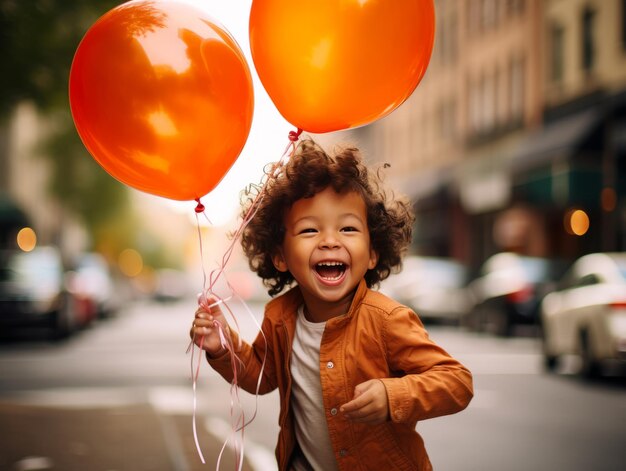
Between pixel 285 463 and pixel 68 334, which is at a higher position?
pixel 285 463

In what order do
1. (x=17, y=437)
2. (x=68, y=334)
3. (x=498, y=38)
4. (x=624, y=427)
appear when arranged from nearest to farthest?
(x=17, y=437) → (x=624, y=427) → (x=68, y=334) → (x=498, y=38)

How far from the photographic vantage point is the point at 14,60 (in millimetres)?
12516

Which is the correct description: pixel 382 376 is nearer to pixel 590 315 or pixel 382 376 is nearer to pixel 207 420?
pixel 207 420

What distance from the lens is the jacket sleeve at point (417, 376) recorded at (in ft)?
8.39

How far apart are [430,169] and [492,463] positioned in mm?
32715

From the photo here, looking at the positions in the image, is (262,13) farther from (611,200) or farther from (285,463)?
(611,200)

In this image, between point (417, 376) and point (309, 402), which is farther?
point (309, 402)

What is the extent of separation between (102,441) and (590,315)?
606 centimetres

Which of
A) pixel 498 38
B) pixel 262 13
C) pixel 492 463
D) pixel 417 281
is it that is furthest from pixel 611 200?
pixel 262 13

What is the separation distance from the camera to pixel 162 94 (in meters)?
2.96

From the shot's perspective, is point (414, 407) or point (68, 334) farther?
point (68, 334)

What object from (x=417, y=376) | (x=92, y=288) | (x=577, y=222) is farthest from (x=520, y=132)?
(x=417, y=376)

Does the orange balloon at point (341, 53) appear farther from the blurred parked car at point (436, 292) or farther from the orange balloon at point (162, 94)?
the blurred parked car at point (436, 292)

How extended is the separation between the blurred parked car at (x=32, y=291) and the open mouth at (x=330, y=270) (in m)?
14.5
